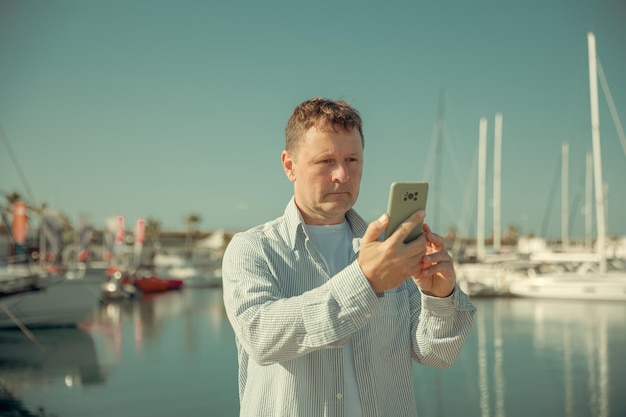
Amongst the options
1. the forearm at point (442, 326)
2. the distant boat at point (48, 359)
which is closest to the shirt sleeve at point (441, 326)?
the forearm at point (442, 326)

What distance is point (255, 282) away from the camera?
1.53 metres

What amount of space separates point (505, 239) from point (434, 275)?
94.5 meters

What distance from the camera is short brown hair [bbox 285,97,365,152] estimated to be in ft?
5.33

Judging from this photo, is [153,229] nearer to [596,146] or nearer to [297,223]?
[596,146]

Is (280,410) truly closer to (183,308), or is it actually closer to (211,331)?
(211,331)

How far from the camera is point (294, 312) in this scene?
54.9 inches

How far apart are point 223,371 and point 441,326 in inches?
421

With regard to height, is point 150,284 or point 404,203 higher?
point 404,203

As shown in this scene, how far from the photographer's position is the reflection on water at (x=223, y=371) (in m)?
8.95

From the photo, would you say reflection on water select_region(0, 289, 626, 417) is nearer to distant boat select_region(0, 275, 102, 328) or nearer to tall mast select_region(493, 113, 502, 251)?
distant boat select_region(0, 275, 102, 328)

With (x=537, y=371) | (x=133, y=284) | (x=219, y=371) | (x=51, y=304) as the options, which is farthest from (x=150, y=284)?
(x=537, y=371)

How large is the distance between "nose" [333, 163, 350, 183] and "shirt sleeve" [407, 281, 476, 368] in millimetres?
343

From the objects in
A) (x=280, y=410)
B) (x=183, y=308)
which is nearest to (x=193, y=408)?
(x=280, y=410)

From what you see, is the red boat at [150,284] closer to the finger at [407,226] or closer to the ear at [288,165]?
the ear at [288,165]
